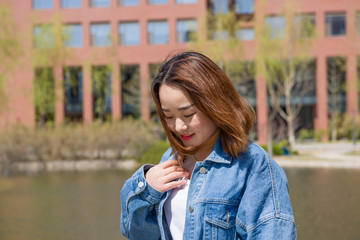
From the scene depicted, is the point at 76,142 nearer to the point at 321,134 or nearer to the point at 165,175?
the point at 165,175

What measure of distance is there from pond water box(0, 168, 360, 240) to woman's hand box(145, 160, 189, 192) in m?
5.21

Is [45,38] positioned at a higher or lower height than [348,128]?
higher

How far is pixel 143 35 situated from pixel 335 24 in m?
15.6

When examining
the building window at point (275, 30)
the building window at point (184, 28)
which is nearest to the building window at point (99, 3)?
the building window at point (184, 28)

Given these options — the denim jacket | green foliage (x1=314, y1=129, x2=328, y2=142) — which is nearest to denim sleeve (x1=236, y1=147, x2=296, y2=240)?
the denim jacket

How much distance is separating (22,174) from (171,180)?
52.3ft

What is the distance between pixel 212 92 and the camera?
158cm

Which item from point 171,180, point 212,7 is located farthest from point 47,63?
point 171,180

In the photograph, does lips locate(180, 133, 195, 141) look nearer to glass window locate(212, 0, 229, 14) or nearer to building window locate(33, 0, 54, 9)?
glass window locate(212, 0, 229, 14)

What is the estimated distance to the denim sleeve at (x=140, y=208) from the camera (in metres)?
1.70

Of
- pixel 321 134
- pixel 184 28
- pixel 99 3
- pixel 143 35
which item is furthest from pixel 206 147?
pixel 99 3

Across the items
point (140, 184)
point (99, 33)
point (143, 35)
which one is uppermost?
point (99, 33)

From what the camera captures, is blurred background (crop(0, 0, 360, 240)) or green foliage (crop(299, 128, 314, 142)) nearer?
blurred background (crop(0, 0, 360, 240))

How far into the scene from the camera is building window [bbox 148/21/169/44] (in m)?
33.7
